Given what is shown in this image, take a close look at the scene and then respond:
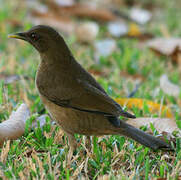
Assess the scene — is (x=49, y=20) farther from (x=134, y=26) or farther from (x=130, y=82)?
(x=130, y=82)

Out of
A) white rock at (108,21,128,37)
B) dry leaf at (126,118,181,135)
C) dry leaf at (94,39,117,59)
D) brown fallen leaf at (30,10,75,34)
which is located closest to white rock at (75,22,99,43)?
dry leaf at (94,39,117,59)

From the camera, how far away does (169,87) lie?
17.1 ft

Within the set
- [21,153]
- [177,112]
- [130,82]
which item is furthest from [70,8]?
[21,153]

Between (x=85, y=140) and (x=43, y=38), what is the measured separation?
0.99m

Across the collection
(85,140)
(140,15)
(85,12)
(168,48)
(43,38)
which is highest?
(43,38)

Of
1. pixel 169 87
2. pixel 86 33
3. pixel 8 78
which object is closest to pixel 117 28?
pixel 86 33

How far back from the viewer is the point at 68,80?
3516mm

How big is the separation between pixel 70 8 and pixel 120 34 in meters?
1.49

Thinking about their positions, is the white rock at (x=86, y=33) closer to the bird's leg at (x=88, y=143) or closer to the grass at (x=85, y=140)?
the grass at (x=85, y=140)

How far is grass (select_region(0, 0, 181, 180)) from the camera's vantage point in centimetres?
301

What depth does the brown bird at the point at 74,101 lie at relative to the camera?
3.38 metres

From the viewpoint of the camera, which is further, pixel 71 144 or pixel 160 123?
pixel 160 123

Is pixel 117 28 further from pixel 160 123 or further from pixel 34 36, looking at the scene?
pixel 34 36

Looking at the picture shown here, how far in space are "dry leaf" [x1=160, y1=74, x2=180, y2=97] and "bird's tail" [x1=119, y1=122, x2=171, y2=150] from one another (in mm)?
1823
